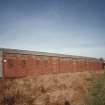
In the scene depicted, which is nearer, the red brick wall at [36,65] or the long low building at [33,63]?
the long low building at [33,63]

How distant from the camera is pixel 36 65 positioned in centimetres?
2306

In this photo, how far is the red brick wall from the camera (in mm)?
19031

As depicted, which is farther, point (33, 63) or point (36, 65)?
point (36, 65)

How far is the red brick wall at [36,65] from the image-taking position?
19.0 m

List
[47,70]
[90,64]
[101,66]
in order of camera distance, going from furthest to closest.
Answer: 1. [101,66]
2. [90,64]
3. [47,70]

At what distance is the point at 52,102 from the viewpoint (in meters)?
9.58

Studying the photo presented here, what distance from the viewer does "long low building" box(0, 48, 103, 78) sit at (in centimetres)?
1847

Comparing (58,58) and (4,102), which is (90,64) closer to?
(58,58)

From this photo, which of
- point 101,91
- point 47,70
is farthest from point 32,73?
point 101,91

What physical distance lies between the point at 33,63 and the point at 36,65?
2.36 ft

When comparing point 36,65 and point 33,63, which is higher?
point 33,63

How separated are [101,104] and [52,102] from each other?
355 centimetres

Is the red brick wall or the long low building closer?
the long low building

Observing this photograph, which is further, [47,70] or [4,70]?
[47,70]
